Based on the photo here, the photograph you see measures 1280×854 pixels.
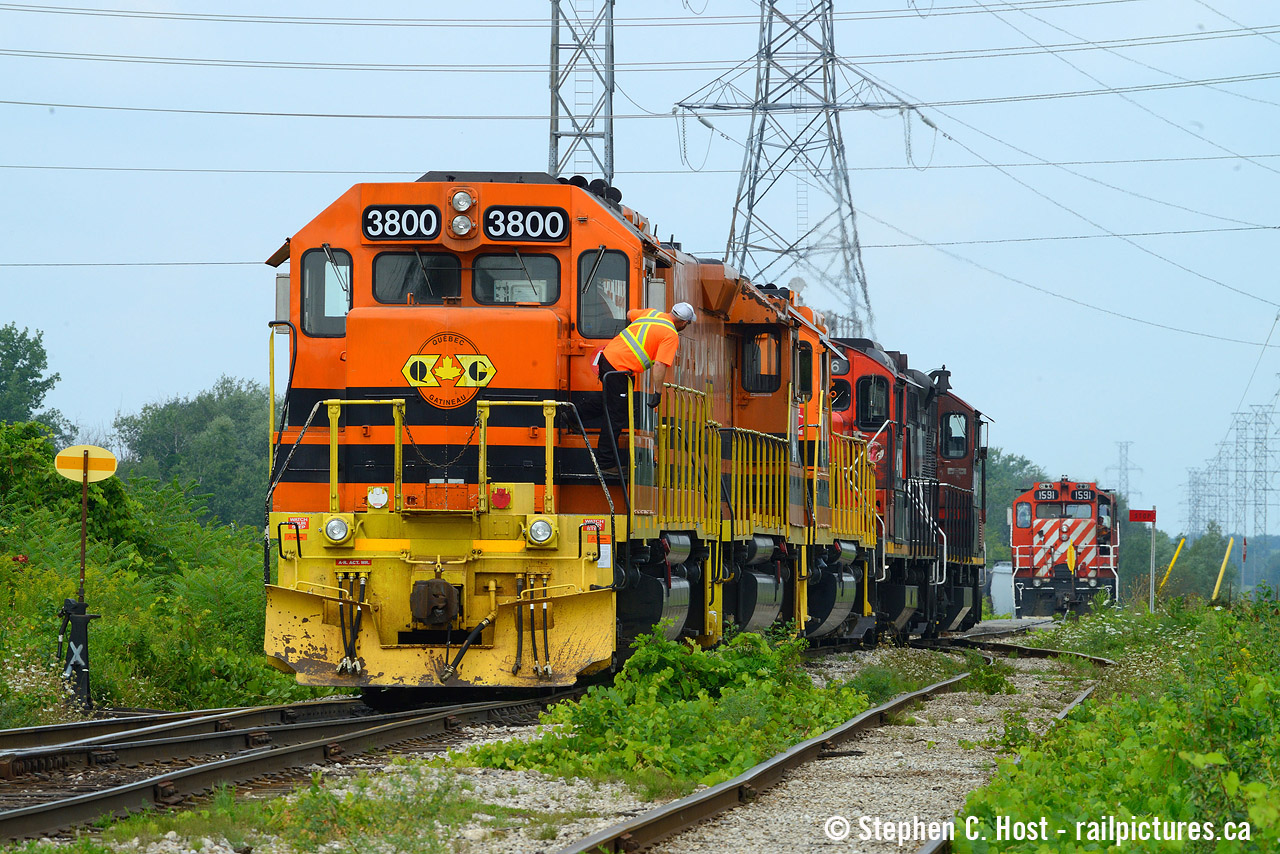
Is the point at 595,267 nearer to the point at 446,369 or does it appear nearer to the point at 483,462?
the point at 446,369

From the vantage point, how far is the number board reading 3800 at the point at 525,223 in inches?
448

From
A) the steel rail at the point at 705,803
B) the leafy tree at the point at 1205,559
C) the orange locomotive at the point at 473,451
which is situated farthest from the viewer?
the leafy tree at the point at 1205,559

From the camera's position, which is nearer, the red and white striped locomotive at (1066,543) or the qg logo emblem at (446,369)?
the qg logo emblem at (446,369)

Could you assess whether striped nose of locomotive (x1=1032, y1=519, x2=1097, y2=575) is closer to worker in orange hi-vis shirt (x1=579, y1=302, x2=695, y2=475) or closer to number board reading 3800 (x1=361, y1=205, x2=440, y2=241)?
worker in orange hi-vis shirt (x1=579, y1=302, x2=695, y2=475)

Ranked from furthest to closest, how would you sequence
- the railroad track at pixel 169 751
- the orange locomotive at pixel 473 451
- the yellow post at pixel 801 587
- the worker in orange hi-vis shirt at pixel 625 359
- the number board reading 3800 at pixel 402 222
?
1. the yellow post at pixel 801 587
2. the number board reading 3800 at pixel 402 222
3. the worker in orange hi-vis shirt at pixel 625 359
4. the orange locomotive at pixel 473 451
5. the railroad track at pixel 169 751

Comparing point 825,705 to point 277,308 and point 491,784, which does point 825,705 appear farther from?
point 277,308

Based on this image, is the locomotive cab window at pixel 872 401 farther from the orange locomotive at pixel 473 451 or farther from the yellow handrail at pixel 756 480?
the orange locomotive at pixel 473 451

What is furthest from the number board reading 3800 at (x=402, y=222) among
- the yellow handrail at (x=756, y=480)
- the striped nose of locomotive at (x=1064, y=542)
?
the striped nose of locomotive at (x=1064, y=542)

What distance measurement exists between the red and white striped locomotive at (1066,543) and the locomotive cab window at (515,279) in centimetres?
3076

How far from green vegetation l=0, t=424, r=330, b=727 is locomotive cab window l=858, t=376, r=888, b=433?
849 centimetres

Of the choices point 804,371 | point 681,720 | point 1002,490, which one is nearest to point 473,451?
point 681,720

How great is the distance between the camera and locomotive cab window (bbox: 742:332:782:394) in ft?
52.3

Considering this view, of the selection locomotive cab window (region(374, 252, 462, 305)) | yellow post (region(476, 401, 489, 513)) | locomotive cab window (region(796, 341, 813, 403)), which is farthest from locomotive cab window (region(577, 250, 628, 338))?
locomotive cab window (region(796, 341, 813, 403))

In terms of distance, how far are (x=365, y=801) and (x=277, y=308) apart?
19.7 ft
